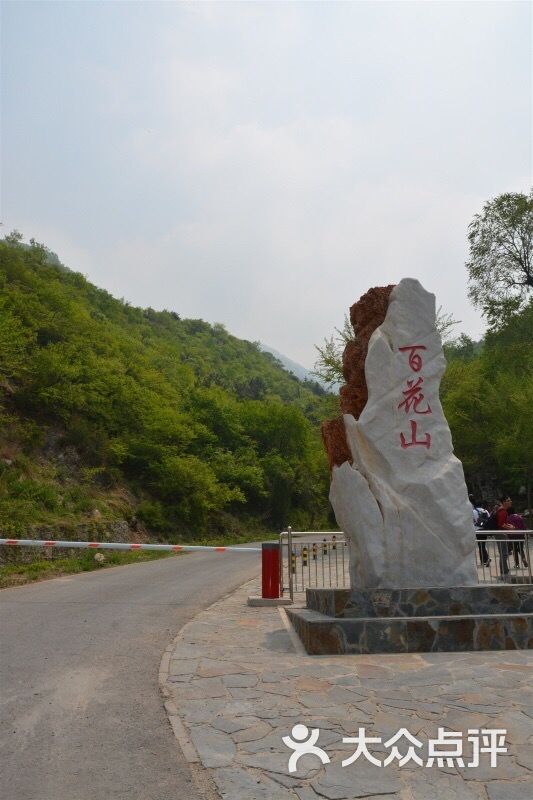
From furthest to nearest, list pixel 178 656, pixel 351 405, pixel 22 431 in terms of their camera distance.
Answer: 1. pixel 22 431
2. pixel 351 405
3. pixel 178 656

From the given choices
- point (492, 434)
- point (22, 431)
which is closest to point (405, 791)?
point (22, 431)

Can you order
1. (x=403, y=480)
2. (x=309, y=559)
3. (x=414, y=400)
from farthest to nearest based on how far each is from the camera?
(x=309, y=559)
(x=414, y=400)
(x=403, y=480)

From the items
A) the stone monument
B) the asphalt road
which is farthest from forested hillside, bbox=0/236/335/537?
the stone monument

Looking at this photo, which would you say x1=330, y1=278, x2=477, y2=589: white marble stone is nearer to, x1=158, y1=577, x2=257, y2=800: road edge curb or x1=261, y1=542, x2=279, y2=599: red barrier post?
x1=261, y1=542, x2=279, y2=599: red barrier post

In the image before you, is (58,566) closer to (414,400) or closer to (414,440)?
(414,440)

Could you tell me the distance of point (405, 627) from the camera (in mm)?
6469

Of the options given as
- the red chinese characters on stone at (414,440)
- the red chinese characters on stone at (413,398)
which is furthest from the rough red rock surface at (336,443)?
the red chinese characters on stone at (413,398)

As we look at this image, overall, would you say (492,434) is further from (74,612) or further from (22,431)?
(74,612)

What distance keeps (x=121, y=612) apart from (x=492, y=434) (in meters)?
22.2

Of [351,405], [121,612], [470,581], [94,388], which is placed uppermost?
[94,388]

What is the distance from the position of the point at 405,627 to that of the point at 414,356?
3.31 meters

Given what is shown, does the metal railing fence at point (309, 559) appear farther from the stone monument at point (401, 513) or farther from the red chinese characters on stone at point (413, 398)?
the red chinese characters on stone at point (413, 398)

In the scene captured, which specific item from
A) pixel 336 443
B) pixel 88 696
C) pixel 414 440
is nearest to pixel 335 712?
pixel 88 696

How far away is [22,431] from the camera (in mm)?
19672
